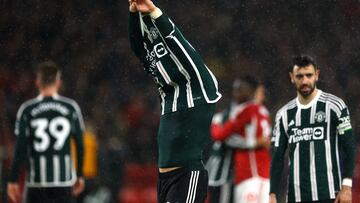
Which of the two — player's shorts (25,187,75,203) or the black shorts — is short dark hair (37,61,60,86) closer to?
player's shorts (25,187,75,203)

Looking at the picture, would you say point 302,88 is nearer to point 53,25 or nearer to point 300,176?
point 300,176

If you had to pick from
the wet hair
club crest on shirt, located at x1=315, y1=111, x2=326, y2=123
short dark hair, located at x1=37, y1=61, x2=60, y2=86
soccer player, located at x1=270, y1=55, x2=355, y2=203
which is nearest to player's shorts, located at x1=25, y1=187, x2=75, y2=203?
short dark hair, located at x1=37, y1=61, x2=60, y2=86

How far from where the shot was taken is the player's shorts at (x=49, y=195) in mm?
8938

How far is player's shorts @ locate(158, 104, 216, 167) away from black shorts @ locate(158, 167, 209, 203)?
0.04 metres

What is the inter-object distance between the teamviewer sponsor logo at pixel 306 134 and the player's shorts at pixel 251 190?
8.70 feet

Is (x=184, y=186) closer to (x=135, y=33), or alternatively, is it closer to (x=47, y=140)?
(x=135, y=33)

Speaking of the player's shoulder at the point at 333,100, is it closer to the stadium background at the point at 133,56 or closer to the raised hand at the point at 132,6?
the raised hand at the point at 132,6

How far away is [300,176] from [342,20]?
36.0 ft

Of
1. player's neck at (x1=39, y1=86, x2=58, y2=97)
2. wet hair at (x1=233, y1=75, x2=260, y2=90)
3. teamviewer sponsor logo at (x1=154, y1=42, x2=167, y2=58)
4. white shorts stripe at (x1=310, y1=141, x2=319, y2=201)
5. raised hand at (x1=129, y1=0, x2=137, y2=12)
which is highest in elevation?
wet hair at (x1=233, y1=75, x2=260, y2=90)

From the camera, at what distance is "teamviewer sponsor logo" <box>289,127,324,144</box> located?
6.76 m

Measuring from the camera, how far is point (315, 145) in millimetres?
6758

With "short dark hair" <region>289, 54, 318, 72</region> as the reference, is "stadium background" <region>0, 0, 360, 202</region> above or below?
above

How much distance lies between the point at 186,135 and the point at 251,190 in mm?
4517

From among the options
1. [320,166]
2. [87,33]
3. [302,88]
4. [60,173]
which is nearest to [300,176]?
[320,166]
